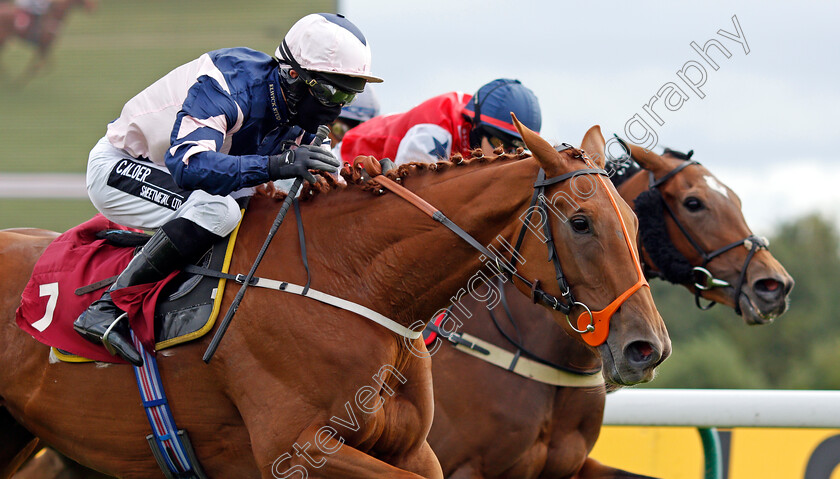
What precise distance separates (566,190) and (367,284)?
2.55 ft

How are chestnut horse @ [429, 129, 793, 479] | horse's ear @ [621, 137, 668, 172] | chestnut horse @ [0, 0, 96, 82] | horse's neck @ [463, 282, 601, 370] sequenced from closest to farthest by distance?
chestnut horse @ [429, 129, 793, 479] → horse's neck @ [463, 282, 601, 370] → horse's ear @ [621, 137, 668, 172] → chestnut horse @ [0, 0, 96, 82]

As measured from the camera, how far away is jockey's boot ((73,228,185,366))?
3.34m

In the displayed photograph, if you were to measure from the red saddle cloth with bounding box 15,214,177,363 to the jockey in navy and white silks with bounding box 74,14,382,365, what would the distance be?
0.20ft

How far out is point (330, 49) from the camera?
3.34 metres

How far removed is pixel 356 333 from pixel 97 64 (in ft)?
67.7

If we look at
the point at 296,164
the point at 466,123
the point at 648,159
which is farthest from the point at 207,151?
the point at 648,159

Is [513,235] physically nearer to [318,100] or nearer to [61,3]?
[318,100]

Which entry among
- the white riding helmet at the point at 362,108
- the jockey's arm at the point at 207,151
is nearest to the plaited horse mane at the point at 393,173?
the jockey's arm at the point at 207,151

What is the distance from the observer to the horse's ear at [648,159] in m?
4.97

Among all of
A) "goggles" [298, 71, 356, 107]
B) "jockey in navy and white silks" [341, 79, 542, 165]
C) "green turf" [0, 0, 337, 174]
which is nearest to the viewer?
"goggles" [298, 71, 356, 107]

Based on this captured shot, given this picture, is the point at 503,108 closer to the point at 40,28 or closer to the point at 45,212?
the point at 45,212

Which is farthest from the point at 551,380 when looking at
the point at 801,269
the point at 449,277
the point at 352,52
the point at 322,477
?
the point at 801,269

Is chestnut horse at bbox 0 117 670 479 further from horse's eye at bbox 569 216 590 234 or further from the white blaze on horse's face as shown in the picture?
the white blaze on horse's face

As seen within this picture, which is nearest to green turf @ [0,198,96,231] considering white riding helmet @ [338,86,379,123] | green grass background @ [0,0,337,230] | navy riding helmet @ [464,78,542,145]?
green grass background @ [0,0,337,230]
